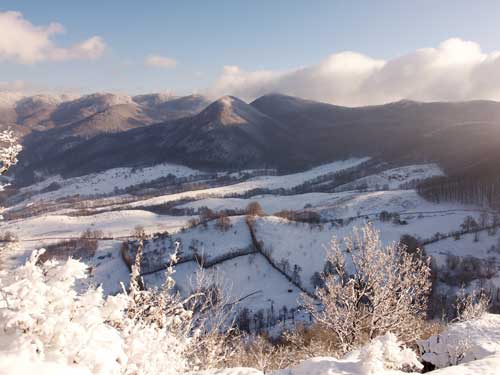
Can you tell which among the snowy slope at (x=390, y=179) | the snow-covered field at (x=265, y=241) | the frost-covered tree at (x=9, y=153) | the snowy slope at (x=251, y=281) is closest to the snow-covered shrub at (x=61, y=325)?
the frost-covered tree at (x=9, y=153)

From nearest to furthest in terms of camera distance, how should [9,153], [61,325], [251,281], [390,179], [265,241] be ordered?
[61,325], [9,153], [251,281], [265,241], [390,179]

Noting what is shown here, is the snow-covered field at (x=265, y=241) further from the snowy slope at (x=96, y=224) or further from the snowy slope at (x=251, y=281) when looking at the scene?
the snowy slope at (x=96, y=224)

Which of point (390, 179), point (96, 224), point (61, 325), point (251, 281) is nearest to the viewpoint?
point (61, 325)

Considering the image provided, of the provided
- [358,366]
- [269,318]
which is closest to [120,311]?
[358,366]

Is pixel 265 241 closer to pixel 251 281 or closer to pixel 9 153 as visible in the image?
pixel 251 281

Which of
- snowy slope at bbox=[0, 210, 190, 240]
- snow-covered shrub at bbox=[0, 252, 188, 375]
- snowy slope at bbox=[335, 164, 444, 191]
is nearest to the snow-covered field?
snowy slope at bbox=[0, 210, 190, 240]

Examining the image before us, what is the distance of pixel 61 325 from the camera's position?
6824 millimetres

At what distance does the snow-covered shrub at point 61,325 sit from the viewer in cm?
665

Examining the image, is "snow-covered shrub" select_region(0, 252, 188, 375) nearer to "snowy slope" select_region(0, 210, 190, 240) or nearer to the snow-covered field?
the snow-covered field

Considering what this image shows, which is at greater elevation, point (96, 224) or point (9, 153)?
point (9, 153)

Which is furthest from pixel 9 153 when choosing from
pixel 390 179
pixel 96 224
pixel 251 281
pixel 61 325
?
pixel 390 179

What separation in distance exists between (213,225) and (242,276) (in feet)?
72.4

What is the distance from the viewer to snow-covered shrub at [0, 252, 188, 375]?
6.65 metres

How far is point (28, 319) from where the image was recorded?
6465 mm
